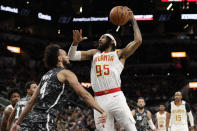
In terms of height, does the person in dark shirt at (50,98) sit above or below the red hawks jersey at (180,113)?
above

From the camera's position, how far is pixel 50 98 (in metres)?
3.83

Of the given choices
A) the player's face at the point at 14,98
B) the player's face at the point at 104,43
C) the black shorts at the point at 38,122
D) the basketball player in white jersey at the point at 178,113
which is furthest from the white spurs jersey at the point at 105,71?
the basketball player in white jersey at the point at 178,113

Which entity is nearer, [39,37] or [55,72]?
[55,72]

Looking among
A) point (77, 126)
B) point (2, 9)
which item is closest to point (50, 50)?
point (77, 126)

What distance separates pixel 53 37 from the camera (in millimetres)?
30172

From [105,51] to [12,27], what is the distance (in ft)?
80.3

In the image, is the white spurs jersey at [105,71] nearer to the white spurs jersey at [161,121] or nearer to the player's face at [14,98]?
the player's face at [14,98]

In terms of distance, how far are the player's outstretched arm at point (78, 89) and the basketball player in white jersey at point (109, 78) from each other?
1257 millimetres

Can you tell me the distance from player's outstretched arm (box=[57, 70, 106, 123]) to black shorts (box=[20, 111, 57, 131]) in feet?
1.43

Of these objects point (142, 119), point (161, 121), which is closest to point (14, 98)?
point (142, 119)

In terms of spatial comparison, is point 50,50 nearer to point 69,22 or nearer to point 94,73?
point 94,73

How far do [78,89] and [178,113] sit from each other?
6.62 meters

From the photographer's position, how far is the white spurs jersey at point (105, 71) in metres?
5.16

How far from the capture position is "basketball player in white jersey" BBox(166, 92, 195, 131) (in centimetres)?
971
